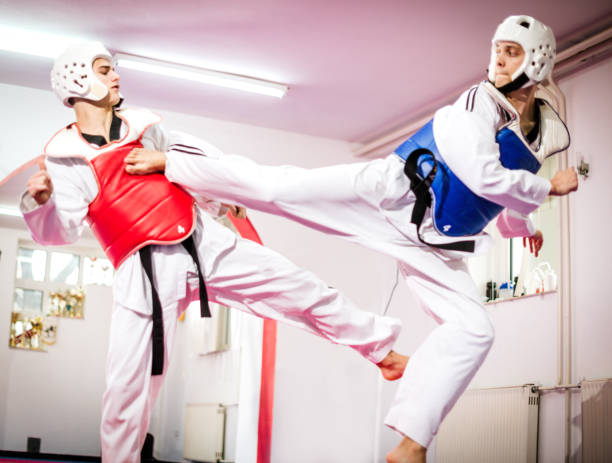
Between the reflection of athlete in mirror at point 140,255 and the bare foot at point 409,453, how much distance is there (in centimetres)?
55

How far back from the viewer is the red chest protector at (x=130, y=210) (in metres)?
2.71

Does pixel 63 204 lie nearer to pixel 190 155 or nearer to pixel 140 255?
pixel 140 255

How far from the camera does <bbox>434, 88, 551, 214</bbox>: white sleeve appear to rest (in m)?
2.39

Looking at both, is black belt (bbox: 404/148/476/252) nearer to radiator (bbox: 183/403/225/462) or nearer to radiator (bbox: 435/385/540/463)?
radiator (bbox: 435/385/540/463)

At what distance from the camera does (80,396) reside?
9.76 metres

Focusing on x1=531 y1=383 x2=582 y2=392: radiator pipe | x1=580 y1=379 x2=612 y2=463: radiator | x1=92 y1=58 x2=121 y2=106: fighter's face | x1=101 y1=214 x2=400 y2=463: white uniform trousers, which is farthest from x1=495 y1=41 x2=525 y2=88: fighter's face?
x1=531 y1=383 x2=582 y2=392: radiator pipe

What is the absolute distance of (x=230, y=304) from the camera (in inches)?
116

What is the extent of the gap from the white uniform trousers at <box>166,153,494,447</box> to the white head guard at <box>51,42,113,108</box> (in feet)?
1.55

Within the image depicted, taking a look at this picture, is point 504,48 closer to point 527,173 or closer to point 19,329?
point 527,173

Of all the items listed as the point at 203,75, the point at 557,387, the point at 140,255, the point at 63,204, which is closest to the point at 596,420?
the point at 557,387

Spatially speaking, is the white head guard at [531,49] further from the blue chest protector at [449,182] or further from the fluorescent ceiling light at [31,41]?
the fluorescent ceiling light at [31,41]

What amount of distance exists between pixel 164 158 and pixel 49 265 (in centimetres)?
789

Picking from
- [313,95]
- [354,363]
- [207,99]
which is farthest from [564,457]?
[207,99]

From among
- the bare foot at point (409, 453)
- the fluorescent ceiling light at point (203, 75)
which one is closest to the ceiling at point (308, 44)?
the fluorescent ceiling light at point (203, 75)
